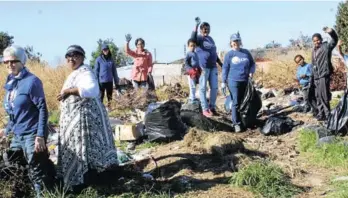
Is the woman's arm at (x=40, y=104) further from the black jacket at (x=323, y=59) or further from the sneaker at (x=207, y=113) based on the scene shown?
the black jacket at (x=323, y=59)

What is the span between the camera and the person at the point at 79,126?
17.4 ft

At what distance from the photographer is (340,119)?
7.80 metres

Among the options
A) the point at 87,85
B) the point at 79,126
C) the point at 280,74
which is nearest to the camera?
the point at 87,85

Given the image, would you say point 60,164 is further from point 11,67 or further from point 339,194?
point 339,194

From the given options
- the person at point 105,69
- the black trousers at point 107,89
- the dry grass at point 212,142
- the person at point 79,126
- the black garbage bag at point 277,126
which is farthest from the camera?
the black trousers at point 107,89

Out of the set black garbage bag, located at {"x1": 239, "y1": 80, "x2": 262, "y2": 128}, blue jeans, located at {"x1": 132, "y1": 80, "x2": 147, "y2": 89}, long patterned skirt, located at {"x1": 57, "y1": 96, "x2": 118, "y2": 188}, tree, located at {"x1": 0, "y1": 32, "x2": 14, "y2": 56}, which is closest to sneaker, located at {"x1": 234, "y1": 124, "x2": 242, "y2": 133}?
black garbage bag, located at {"x1": 239, "y1": 80, "x2": 262, "y2": 128}

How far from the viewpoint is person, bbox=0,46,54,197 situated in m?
5.03

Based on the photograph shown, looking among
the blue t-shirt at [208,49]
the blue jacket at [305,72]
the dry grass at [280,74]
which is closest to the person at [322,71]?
the blue jacket at [305,72]

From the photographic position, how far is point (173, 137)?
793 cm

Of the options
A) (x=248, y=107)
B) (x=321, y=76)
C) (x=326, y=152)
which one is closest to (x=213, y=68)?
(x=248, y=107)

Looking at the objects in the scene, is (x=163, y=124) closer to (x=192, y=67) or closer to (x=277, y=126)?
(x=277, y=126)

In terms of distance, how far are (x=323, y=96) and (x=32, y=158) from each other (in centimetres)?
566

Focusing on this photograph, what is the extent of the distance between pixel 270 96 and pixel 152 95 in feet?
10.1

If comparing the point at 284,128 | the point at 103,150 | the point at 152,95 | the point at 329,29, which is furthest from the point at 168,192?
the point at 152,95
